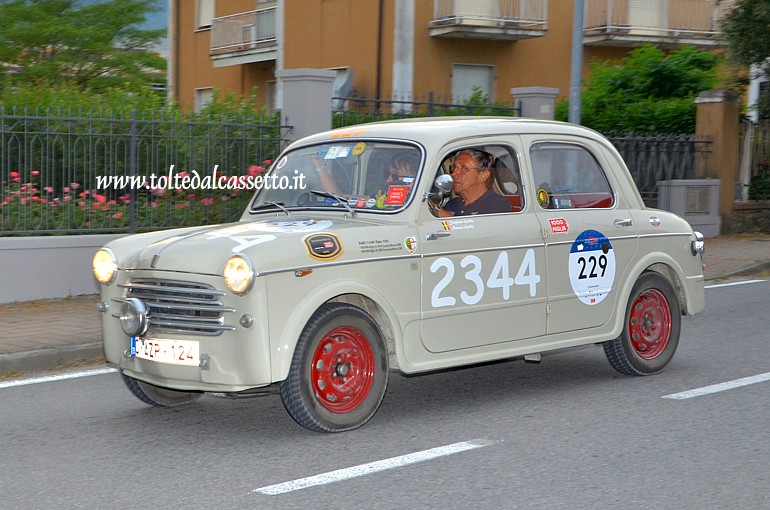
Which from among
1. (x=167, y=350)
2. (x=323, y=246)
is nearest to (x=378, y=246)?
(x=323, y=246)

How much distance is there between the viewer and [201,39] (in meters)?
33.9

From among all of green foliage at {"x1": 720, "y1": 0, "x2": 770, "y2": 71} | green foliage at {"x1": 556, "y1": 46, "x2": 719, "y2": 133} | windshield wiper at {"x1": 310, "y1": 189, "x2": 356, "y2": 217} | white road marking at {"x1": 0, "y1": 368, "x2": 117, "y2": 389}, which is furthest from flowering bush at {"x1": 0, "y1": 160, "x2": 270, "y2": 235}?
green foliage at {"x1": 720, "y1": 0, "x2": 770, "y2": 71}

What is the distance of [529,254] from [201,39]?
93.2 ft

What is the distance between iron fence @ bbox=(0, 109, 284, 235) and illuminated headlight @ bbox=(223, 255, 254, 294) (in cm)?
688

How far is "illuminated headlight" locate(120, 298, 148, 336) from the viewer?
20.0 ft

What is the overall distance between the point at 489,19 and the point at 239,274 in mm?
21980

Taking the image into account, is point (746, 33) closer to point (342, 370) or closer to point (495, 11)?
point (495, 11)

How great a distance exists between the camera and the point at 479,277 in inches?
268

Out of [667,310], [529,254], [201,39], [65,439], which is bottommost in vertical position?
[65,439]

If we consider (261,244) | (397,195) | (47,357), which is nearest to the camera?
A: (261,244)

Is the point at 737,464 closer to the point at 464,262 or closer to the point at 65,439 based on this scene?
the point at 464,262

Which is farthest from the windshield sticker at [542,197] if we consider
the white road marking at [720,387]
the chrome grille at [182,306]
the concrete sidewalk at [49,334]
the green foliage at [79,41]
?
the green foliage at [79,41]

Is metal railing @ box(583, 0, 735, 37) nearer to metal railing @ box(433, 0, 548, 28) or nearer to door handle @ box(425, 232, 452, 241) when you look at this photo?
metal railing @ box(433, 0, 548, 28)

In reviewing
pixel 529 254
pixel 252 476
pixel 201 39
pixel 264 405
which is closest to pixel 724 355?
pixel 529 254
